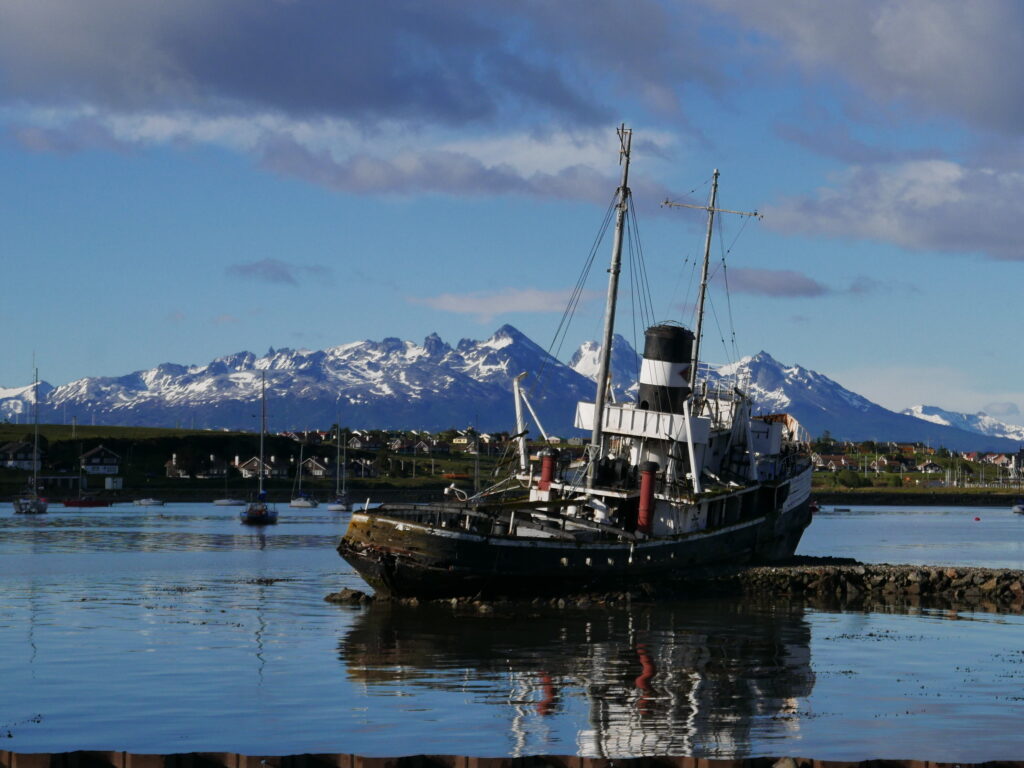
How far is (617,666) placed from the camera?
37.4 m

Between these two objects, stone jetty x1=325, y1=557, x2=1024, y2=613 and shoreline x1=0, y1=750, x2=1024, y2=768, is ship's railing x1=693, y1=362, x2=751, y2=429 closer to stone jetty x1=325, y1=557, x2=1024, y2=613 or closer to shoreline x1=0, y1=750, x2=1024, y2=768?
stone jetty x1=325, y1=557, x2=1024, y2=613

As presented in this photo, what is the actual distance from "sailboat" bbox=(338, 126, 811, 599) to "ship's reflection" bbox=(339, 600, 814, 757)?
1540 millimetres

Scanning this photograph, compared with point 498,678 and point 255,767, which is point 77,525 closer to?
point 498,678

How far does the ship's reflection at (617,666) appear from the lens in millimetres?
28250

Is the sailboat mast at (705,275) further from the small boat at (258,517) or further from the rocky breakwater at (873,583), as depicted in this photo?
the small boat at (258,517)

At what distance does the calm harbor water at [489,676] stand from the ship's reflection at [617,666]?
0.09 meters

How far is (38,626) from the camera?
45.6 m

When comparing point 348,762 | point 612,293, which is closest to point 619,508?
point 612,293

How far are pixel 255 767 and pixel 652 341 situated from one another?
40.6m

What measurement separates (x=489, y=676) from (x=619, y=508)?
67.7ft

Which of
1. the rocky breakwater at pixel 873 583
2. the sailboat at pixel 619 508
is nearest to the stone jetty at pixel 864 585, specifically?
the rocky breakwater at pixel 873 583

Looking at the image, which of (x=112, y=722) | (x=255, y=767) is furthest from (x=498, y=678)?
(x=255, y=767)

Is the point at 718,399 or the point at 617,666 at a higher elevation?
the point at 718,399

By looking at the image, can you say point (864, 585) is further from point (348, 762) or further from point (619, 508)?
point (348, 762)
